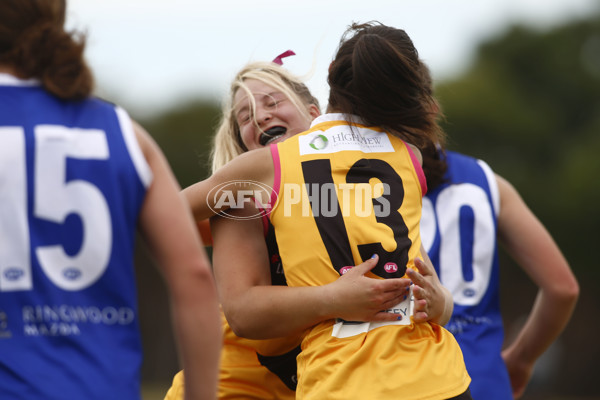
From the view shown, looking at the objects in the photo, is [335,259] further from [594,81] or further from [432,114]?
[594,81]

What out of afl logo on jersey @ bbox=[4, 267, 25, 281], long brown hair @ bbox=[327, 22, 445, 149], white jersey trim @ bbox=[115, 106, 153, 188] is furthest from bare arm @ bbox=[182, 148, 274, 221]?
afl logo on jersey @ bbox=[4, 267, 25, 281]

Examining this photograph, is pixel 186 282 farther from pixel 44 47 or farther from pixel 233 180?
pixel 233 180

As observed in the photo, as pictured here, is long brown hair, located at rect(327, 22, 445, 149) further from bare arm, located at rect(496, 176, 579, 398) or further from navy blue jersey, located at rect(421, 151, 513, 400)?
bare arm, located at rect(496, 176, 579, 398)

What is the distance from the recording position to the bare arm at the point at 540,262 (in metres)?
4.55

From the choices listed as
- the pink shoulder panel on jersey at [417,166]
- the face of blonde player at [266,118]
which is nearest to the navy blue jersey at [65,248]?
the pink shoulder panel on jersey at [417,166]

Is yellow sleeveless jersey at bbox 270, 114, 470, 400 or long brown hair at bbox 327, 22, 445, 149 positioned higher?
long brown hair at bbox 327, 22, 445, 149

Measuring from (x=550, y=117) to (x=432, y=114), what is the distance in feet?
62.9

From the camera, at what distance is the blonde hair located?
4.19 m

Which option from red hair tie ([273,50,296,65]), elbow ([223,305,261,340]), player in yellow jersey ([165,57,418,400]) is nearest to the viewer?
elbow ([223,305,261,340])

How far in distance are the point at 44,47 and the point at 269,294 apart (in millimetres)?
1331

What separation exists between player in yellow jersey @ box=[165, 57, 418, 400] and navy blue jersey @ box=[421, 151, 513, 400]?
0.84 meters

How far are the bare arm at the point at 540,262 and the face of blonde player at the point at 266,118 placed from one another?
1279 mm

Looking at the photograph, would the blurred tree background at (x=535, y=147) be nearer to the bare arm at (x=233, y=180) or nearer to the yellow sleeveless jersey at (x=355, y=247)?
the bare arm at (x=233, y=180)

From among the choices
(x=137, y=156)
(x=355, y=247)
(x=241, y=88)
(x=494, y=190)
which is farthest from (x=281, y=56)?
(x=137, y=156)
